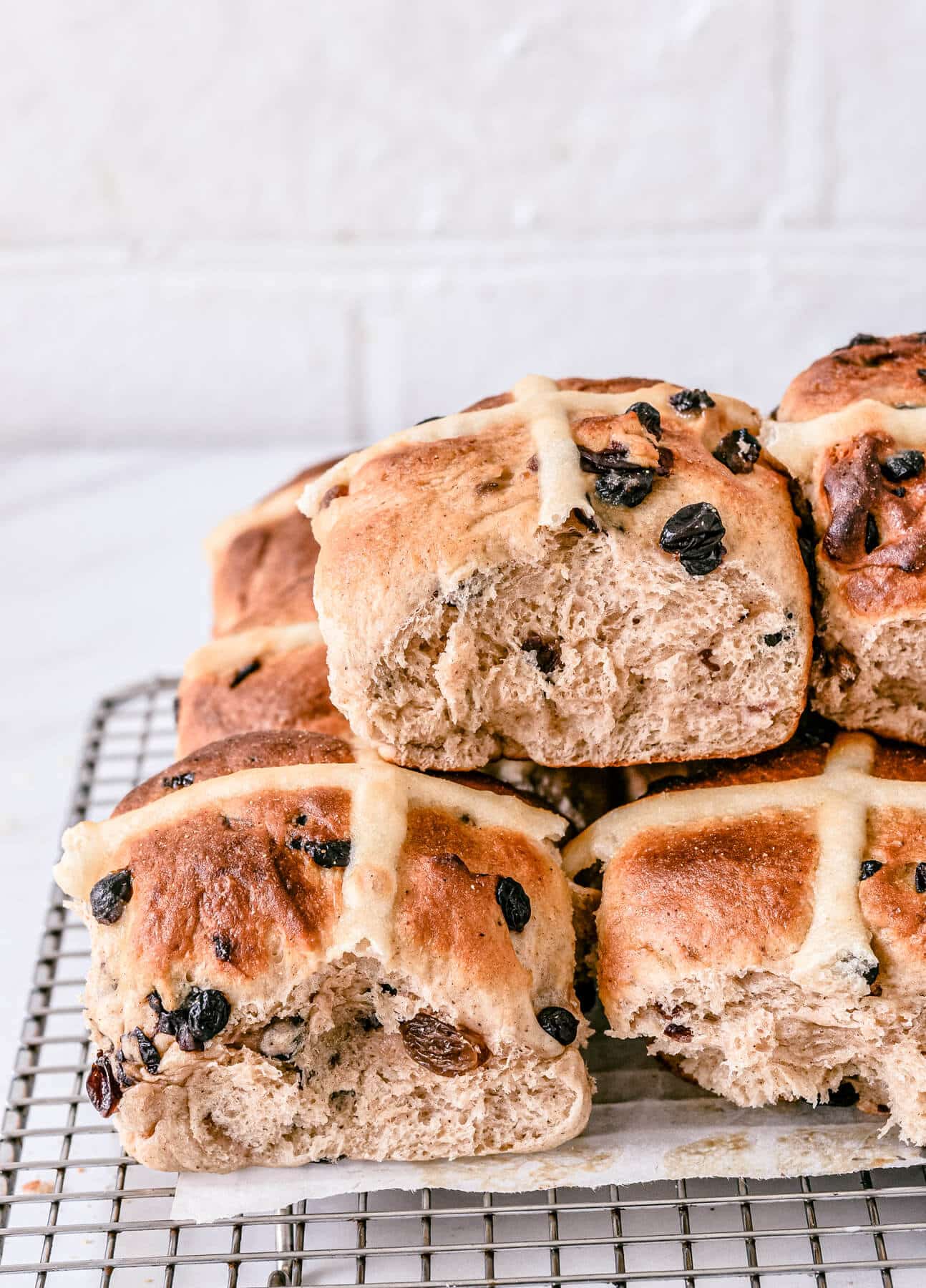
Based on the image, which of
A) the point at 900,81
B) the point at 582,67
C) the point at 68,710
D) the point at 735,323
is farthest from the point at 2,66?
the point at 900,81

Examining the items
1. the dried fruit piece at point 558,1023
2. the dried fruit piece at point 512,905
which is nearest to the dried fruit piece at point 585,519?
the dried fruit piece at point 512,905

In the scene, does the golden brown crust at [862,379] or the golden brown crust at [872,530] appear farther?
the golden brown crust at [862,379]

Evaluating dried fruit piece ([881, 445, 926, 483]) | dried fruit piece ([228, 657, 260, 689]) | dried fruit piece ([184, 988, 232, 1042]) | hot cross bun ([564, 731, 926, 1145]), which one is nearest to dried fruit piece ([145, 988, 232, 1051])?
dried fruit piece ([184, 988, 232, 1042])

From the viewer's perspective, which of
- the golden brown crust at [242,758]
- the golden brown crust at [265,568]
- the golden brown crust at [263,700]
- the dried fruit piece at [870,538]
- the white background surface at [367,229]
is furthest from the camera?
the white background surface at [367,229]

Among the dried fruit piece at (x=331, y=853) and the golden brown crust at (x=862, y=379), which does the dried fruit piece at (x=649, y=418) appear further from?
the dried fruit piece at (x=331, y=853)

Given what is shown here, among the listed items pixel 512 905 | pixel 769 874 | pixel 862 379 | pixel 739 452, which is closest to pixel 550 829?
pixel 512 905

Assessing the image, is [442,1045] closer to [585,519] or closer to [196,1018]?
[196,1018]

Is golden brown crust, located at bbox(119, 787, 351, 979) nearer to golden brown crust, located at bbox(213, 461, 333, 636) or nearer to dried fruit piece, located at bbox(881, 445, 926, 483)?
golden brown crust, located at bbox(213, 461, 333, 636)

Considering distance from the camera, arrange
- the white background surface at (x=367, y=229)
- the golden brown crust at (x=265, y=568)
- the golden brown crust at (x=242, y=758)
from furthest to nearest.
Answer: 1. the white background surface at (x=367, y=229)
2. the golden brown crust at (x=265, y=568)
3. the golden brown crust at (x=242, y=758)
